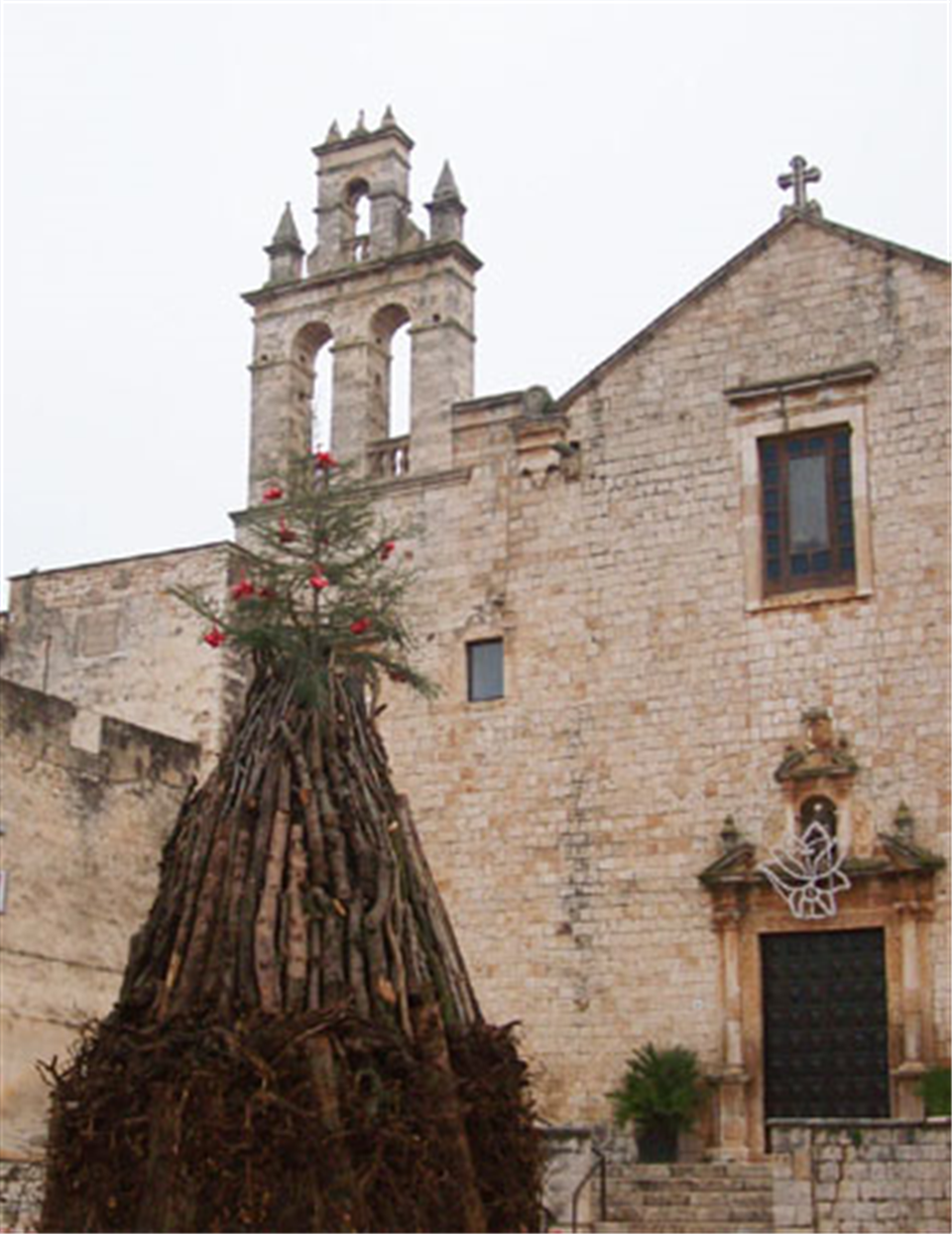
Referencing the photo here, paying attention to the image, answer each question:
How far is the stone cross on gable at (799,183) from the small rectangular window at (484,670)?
521 centimetres

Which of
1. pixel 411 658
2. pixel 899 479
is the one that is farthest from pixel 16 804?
pixel 899 479

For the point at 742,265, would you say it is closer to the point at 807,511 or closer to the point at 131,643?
the point at 807,511

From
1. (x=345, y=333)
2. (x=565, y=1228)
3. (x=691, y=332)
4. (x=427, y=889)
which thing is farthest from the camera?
(x=345, y=333)

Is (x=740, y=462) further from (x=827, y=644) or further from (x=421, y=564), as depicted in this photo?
(x=421, y=564)

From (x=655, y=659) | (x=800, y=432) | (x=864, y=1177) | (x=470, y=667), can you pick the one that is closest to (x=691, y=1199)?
(x=864, y=1177)

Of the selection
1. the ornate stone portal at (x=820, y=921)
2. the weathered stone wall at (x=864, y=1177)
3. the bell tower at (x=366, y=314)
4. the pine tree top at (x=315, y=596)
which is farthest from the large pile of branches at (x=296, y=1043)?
the bell tower at (x=366, y=314)

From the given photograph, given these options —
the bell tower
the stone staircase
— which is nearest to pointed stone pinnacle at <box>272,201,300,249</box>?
the bell tower

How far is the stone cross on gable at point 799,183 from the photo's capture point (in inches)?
754

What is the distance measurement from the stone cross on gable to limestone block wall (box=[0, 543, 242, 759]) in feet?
23.1

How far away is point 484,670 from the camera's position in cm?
1973

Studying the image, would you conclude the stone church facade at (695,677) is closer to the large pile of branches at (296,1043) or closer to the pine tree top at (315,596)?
the pine tree top at (315,596)

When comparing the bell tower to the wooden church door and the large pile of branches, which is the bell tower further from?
the large pile of branches

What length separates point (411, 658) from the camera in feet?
65.7

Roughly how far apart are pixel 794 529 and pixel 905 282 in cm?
258
